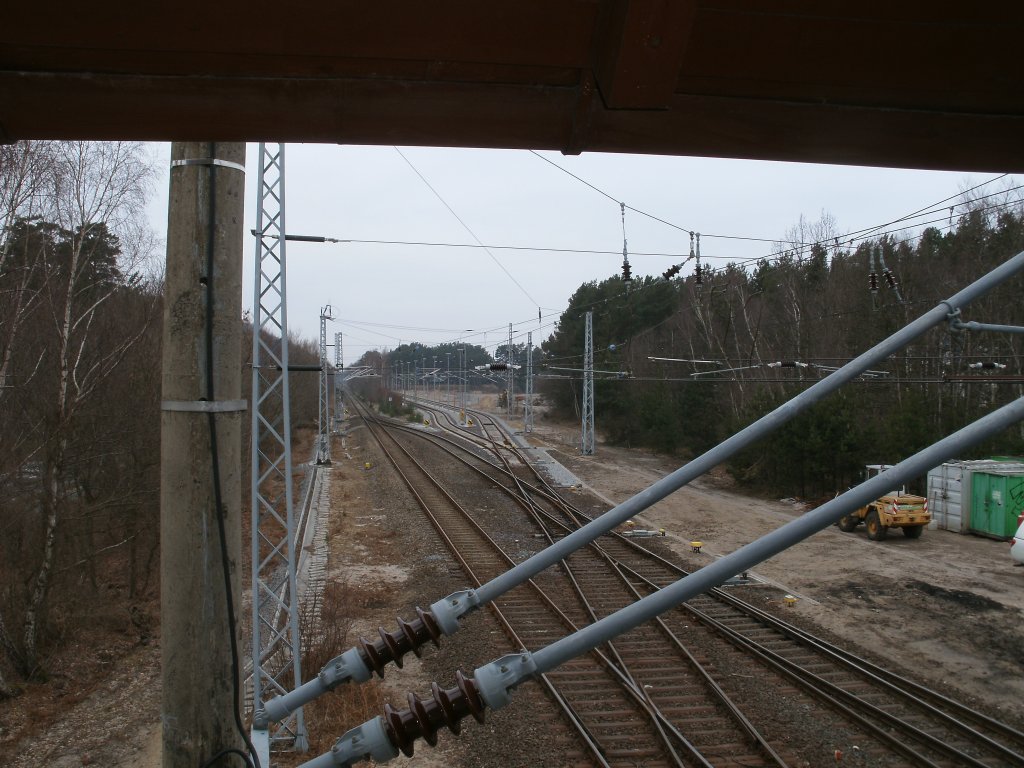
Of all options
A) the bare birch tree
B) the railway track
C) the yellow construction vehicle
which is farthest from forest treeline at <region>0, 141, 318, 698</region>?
the yellow construction vehicle

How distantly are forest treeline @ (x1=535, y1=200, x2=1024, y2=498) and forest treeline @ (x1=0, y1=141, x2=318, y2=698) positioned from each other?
10966 millimetres

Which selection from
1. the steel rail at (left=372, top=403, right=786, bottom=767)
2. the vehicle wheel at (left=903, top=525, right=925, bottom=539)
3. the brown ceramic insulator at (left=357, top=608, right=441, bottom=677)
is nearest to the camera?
the brown ceramic insulator at (left=357, top=608, right=441, bottom=677)

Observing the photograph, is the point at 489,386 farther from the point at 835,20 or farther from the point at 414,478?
the point at 835,20

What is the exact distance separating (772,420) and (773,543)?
0.60 m

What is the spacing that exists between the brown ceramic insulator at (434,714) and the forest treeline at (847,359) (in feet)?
43.6

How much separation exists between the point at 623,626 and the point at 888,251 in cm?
2613

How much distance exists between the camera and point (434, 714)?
215 centimetres

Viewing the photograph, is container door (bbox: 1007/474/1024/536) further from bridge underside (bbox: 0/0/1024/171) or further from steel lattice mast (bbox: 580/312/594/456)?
bridge underside (bbox: 0/0/1024/171)

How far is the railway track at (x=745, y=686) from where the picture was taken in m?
6.59

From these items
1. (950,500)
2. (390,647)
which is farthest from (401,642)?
(950,500)

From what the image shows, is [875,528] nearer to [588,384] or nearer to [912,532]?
[912,532]

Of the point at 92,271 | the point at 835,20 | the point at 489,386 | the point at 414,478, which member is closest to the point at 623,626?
the point at 835,20

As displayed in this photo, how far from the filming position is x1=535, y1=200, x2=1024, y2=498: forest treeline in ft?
68.2

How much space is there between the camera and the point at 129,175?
13188mm
